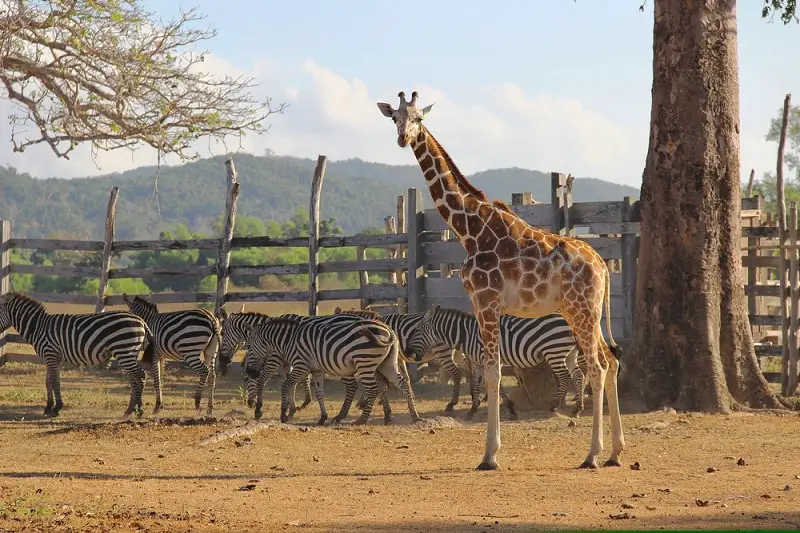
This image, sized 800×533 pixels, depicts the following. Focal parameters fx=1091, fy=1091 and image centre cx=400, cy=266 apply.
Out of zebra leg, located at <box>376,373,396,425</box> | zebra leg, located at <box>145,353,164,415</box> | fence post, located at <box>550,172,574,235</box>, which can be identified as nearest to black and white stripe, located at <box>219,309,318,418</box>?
zebra leg, located at <box>145,353,164,415</box>

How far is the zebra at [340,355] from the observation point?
13281 mm

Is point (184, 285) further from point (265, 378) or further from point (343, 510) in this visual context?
point (343, 510)

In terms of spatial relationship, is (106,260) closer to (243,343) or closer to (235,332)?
(243,343)

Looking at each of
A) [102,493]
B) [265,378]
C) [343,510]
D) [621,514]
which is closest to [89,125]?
[265,378]

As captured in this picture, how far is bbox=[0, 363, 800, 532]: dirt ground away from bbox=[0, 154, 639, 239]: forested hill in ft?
361

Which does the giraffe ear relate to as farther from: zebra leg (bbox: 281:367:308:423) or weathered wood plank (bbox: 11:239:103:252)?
weathered wood plank (bbox: 11:239:103:252)

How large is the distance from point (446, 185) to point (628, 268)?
612 cm

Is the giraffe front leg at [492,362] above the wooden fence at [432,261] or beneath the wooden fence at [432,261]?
beneath

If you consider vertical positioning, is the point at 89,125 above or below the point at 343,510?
above

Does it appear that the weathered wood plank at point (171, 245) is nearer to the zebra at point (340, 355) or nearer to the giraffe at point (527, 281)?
the zebra at point (340, 355)

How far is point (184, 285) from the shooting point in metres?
59.0

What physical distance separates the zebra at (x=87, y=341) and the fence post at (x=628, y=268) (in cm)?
684

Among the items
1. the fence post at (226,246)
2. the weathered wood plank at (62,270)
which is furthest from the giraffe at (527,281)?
the weathered wood plank at (62,270)

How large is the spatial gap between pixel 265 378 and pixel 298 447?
3.17 meters
